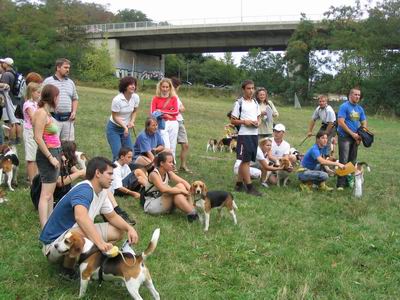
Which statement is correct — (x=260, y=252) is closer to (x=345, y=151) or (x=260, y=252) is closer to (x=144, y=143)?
(x=144, y=143)

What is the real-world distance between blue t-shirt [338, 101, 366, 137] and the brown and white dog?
619 cm

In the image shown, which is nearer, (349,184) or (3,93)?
(3,93)

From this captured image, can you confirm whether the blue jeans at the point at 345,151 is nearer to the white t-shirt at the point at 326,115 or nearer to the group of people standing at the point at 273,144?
the group of people standing at the point at 273,144

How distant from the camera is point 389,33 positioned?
43.2 meters

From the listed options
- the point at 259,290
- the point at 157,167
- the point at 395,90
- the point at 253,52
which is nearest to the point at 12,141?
the point at 157,167

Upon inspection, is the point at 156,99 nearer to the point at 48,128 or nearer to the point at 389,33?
the point at 48,128

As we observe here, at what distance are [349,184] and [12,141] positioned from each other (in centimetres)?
697

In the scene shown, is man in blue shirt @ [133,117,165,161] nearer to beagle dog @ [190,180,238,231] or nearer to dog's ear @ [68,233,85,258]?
beagle dog @ [190,180,238,231]

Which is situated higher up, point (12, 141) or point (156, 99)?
point (156, 99)

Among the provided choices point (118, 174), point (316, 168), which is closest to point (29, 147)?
point (118, 174)

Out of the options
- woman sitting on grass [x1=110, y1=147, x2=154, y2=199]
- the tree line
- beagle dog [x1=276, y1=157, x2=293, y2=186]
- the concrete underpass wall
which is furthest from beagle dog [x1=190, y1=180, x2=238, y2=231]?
the concrete underpass wall

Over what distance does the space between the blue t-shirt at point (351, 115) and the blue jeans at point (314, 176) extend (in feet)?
3.05

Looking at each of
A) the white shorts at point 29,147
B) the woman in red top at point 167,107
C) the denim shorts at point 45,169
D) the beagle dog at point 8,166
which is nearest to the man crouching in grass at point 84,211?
the denim shorts at point 45,169

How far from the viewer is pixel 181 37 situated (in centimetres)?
6512
